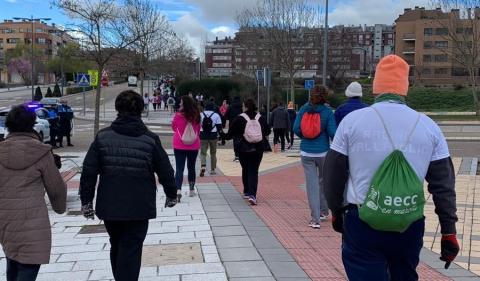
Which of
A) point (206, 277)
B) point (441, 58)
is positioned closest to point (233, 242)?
point (206, 277)

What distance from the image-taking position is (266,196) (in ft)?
33.8

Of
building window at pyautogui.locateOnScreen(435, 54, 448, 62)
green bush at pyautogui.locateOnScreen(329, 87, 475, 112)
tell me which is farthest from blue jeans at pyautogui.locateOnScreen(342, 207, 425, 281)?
building window at pyautogui.locateOnScreen(435, 54, 448, 62)

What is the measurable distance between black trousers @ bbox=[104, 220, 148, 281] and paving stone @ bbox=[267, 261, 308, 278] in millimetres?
1392

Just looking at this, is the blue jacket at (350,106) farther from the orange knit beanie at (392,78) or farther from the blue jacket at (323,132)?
the orange knit beanie at (392,78)

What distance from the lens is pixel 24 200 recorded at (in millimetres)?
4309

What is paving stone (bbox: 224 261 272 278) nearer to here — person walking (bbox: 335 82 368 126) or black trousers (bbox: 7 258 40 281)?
black trousers (bbox: 7 258 40 281)

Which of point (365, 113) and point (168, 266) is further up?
point (365, 113)

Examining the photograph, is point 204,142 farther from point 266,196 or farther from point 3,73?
point 3,73

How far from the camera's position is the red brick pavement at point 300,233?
5.57 m

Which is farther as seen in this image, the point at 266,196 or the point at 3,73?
the point at 3,73

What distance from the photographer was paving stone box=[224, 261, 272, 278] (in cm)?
539

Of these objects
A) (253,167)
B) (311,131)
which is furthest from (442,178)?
(253,167)

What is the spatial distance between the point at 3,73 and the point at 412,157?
132115mm

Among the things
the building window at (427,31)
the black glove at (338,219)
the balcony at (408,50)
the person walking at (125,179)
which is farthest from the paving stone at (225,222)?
the balcony at (408,50)
